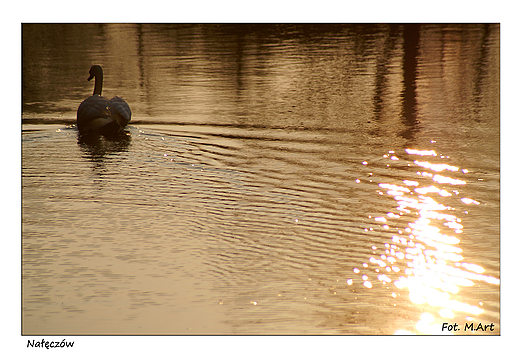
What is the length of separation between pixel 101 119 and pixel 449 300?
693 centimetres

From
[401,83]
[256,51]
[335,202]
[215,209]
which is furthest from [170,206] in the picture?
[256,51]

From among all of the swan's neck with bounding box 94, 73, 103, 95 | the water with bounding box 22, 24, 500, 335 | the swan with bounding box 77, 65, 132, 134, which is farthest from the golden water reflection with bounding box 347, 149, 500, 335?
the swan's neck with bounding box 94, 73, 103, 95

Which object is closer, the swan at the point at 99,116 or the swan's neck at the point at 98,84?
the swan at the point at 99,116

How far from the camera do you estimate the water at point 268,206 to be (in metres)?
4.91

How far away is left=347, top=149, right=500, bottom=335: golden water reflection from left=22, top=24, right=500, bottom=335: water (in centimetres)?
2

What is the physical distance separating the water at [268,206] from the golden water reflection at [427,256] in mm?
20

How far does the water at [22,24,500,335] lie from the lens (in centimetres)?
491

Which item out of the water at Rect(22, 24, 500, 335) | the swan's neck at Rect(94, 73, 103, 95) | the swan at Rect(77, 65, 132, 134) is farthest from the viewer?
the swan's neck at Rect(94, 73, 103, 95)

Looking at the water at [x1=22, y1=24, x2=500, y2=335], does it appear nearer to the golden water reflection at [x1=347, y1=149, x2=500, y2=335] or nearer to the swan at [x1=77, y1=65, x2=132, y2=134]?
the golden water reflection at [x1=347, y1=149, x2=500, y2=335]

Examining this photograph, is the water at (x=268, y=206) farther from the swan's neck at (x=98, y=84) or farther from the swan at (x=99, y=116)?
the swan's neck at (x=98, y=84)

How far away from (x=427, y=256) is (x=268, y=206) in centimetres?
185

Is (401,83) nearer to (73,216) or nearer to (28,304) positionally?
(73,216)

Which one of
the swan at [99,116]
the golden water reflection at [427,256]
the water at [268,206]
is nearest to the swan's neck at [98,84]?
the water at [268,206]

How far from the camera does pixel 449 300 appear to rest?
198 inches
